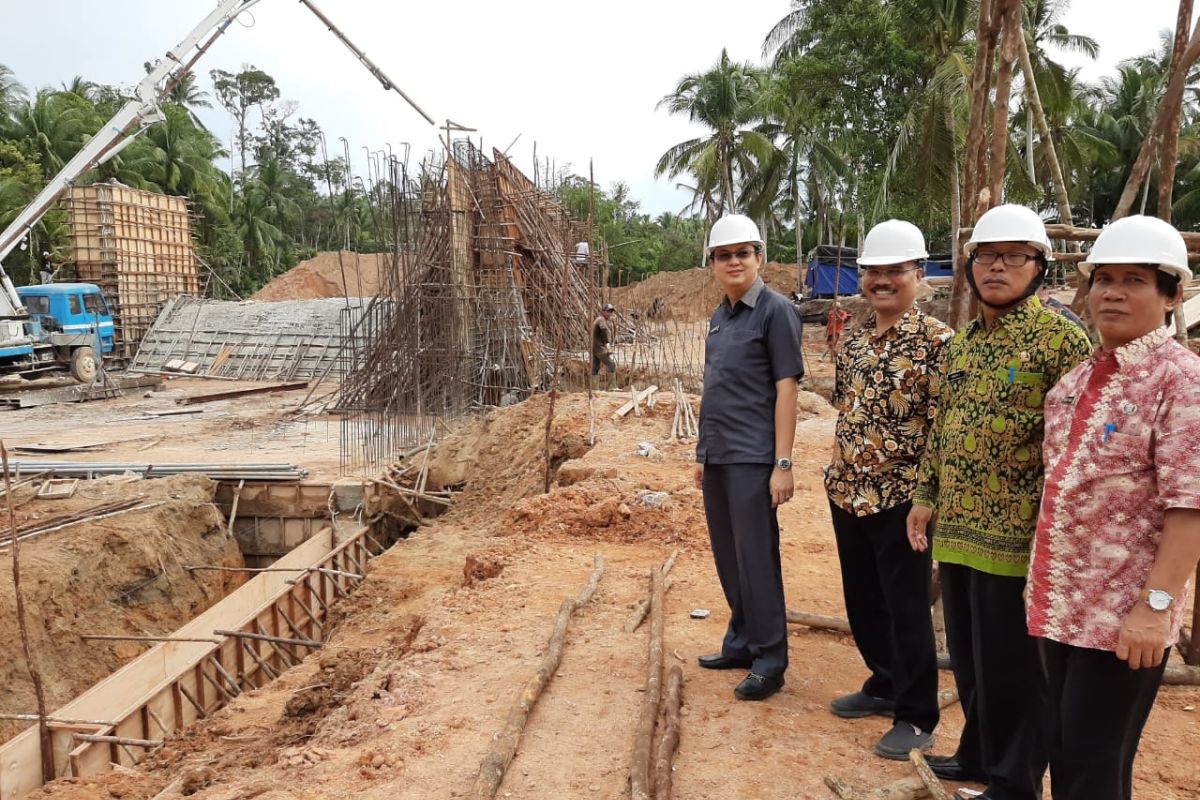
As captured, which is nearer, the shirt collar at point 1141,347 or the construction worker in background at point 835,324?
the shirt collar at point 1141,347

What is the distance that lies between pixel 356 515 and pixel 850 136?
580 inches

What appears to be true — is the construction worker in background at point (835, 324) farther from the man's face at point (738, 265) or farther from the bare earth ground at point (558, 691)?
the man's face at point (738, 265)

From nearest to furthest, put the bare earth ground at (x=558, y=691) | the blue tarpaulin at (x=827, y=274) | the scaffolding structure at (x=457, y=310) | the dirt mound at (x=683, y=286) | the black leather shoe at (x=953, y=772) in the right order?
the black leather shoe at (x=953, y=772) → the bare earth ground at (x=558, y=691) → the scaffolding structure at (x=457, y=310) → the blue tarpaulin at (x=827, y=274) → the dirt mound at (x=683, y=286)

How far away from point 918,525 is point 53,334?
2079 cm

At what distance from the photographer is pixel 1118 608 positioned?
5.97 feet

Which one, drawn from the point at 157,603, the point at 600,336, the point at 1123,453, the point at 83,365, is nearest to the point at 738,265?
the point at 1123,453

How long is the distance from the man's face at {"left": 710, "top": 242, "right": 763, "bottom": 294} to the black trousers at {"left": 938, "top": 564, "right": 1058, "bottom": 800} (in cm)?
136

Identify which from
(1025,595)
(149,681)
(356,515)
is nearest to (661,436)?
(356,515)

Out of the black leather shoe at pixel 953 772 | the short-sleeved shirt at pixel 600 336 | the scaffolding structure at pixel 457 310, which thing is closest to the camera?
the black leather shoe at pixel 953 772

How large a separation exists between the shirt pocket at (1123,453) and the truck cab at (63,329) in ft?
67.3

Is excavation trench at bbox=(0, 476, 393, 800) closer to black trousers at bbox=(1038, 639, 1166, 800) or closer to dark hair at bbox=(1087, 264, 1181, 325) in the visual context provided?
black trousers at bbox=(1038, 639, 1166, 800)

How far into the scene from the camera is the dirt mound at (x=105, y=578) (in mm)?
7254

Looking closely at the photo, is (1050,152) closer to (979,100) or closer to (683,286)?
(979,100)

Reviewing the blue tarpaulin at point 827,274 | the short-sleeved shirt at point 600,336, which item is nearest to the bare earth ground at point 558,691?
the short-sleeved shirt at point 600,336
